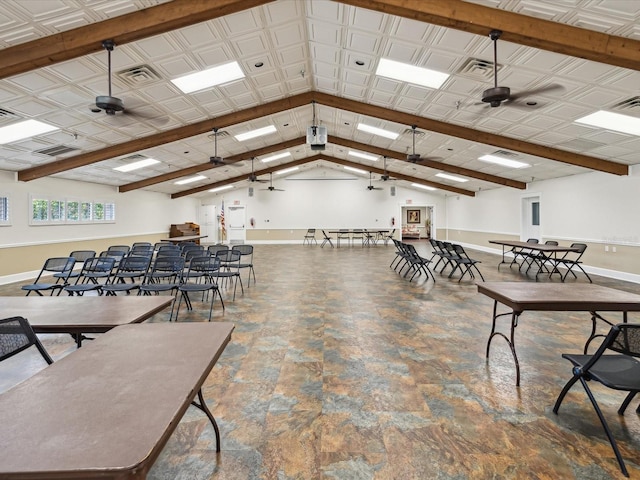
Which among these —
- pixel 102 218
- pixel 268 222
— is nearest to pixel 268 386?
pixel 102 218

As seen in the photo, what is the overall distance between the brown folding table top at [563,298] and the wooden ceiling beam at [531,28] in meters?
2.46

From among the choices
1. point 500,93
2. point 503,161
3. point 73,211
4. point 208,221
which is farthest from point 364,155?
point 73,211

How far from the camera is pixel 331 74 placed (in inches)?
243

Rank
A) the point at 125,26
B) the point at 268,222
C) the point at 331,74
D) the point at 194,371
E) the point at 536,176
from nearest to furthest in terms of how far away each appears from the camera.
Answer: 1. the point at 194,371
2. the point at 125,26
3. the point at 331,74
4. the point at 536,176
5. the point at 268,222

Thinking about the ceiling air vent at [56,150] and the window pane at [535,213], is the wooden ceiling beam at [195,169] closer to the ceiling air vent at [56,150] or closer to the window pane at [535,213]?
the ceiling air vent at [56,150]

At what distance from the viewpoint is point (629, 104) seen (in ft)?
15.1

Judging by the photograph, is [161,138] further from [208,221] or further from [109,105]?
[208,221]

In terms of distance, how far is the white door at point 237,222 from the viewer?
54.4 ft

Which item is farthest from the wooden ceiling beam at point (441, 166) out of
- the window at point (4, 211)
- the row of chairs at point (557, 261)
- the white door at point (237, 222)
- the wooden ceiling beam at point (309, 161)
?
the window at point (4, 211)

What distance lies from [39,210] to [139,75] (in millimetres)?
5369

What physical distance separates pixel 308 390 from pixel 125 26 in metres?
4.20

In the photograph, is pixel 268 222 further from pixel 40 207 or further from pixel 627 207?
pixel 627 207

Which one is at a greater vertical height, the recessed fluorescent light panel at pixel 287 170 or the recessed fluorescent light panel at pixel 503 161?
the recessed fluorescent light panel at pixel 287 170

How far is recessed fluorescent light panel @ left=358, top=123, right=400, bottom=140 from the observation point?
8.80 m
